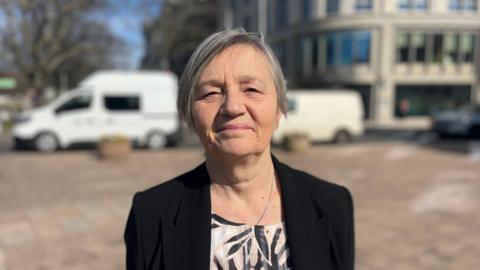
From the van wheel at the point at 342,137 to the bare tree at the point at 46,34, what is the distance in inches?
592

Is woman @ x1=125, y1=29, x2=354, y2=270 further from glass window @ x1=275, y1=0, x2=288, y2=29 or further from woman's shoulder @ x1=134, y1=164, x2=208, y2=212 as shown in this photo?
glass window @ x1=275, y1=0, x2=288, y2=29

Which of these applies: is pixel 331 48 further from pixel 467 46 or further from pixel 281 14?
pixel 467 46

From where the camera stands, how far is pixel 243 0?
48.0 meters

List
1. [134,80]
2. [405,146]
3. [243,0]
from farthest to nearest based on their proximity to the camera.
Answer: [243,0] < [405,146] < [134,80]

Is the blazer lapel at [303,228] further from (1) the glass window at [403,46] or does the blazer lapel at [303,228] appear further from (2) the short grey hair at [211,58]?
(1) the glass window at [403,46]

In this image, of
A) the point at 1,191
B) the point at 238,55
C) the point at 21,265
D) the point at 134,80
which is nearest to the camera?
the point at 238,55

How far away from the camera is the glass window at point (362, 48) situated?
114 feet

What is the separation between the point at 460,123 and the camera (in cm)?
1733

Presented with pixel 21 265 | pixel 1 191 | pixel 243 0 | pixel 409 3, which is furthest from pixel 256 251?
pixel 243 0

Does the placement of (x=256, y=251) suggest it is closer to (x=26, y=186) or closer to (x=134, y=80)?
(x=26, y=186)

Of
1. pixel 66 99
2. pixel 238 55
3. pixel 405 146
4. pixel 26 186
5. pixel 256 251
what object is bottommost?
pixel 405 146

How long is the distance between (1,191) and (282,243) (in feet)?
26.1

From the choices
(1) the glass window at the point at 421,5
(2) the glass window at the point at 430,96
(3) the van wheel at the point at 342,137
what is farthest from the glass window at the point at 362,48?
(3) the van wheel at the point at 342,137

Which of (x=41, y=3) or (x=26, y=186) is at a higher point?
(x=41, y=3)
